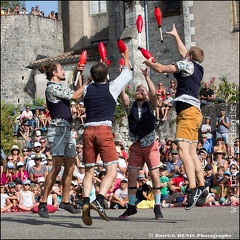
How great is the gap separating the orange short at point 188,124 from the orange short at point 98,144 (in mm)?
1113

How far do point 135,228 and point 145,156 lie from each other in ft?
6.73

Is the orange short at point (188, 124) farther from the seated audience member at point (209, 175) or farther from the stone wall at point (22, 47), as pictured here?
the stone wall at point (22, 47)

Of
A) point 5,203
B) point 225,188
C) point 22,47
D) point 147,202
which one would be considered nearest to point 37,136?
point 5,203

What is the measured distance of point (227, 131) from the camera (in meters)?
22.1

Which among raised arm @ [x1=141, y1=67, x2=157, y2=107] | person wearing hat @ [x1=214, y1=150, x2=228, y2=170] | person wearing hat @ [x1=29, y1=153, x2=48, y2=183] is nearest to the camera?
raised arm @ [x1=141, y1=67, x2=157, y2=107]

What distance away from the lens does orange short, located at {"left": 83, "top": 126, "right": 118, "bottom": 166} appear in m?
10.4

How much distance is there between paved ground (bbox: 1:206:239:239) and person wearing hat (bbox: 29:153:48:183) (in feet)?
Result: 24.4

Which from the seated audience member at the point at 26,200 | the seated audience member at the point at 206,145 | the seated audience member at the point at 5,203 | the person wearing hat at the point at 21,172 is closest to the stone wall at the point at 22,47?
the seated audience member at the point at 206,145

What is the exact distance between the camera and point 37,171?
1919 centimetres

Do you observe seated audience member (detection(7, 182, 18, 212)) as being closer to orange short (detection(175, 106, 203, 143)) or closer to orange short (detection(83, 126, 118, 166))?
orange short (detection(83, 126, 118, 166))

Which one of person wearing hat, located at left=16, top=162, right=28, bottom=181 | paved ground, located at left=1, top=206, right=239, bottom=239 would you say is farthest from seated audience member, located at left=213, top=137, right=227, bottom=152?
paved ground, located at left=1, top=206, right=239, bottom=239

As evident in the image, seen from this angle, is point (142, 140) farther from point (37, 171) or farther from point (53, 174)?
point (37, 171)

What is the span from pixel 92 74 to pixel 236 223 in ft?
9.33

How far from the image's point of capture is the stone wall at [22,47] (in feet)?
158
